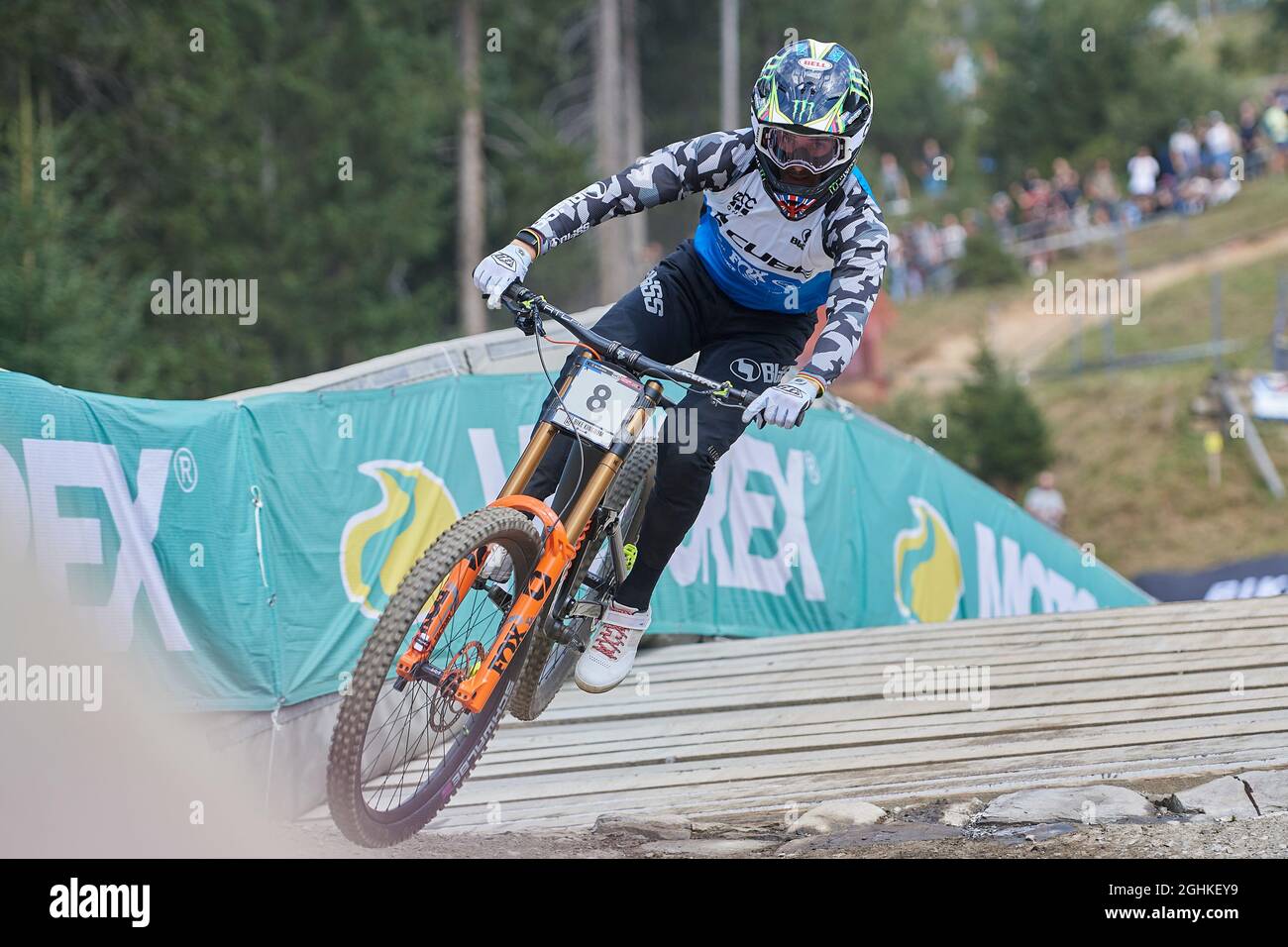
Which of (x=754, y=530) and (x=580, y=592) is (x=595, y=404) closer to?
(x=580, y=592)

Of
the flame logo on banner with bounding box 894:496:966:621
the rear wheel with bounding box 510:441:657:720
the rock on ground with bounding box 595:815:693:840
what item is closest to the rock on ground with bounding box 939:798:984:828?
the rock on ground with bounding box 595:815:693:840

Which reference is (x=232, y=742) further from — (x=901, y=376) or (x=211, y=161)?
(x=901, y=376)

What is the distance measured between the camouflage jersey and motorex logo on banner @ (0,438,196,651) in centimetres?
194

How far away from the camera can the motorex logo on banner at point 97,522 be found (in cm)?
538

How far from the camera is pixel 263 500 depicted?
6.62 m

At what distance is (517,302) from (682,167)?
1116 mm

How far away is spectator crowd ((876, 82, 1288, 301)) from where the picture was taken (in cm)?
3584

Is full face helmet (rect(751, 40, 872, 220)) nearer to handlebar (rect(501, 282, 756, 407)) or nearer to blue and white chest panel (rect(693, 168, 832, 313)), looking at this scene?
blue and white chest panel (rect(693, 168, 832, 313))

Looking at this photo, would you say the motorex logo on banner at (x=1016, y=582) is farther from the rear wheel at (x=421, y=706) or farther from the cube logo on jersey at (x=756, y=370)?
the rear wheel at (x=421, y=706)

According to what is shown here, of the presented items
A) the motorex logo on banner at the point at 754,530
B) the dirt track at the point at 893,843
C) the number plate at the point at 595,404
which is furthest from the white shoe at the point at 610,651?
the motorex logo on banner at the point at 754,530


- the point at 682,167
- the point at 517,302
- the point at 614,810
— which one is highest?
the point at 682,167

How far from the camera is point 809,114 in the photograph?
17.4 ft

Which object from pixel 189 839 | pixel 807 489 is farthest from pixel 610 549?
pixel 807 489

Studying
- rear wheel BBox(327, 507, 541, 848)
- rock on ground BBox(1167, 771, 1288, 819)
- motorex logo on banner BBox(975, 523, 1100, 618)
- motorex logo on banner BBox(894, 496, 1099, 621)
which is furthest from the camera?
motorex logo on banner BBox(975, 523, 1100, 618)
